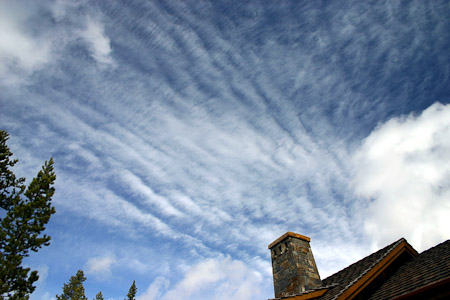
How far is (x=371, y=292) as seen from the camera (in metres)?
8.36

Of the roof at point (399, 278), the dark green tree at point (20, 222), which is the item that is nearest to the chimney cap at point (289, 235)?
the roof at point (399, 278)

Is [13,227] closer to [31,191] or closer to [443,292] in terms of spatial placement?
[31,191]

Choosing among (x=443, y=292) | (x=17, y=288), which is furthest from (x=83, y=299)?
(x=443, y=292)

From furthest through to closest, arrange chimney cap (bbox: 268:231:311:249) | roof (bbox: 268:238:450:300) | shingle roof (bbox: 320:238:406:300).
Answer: chimney cap (bbox: 268:231:311:249) < shingle roof (bbox: 320:238:406:300) < roof (bbox: 268:238:450:300)

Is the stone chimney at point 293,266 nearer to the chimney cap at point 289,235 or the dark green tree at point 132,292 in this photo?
the chimney cap at point 289,235

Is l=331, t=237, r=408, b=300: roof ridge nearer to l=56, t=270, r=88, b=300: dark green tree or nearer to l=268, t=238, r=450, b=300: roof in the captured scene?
l=268, t=238, r=450, b=300: roof

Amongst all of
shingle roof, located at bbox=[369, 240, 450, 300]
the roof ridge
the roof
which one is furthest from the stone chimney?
shingle roof, located at bbox=[369, 240, 450, 300]

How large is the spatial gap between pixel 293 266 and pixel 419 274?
405 cm

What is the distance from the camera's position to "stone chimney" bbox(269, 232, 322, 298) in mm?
9578

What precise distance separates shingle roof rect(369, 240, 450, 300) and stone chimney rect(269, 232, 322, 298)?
231cm

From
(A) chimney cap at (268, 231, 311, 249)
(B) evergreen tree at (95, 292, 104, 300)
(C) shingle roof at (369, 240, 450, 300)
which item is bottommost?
(C) shingle roof at (369, 240, 450, 300)

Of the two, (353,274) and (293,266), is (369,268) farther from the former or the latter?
(293,266)

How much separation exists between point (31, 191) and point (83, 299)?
2138 cm

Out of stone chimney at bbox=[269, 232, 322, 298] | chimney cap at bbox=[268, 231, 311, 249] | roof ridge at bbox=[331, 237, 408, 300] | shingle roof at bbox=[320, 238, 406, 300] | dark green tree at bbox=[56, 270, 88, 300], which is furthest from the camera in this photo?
dark green tree at bbox=[56, 270, 88, 300]
